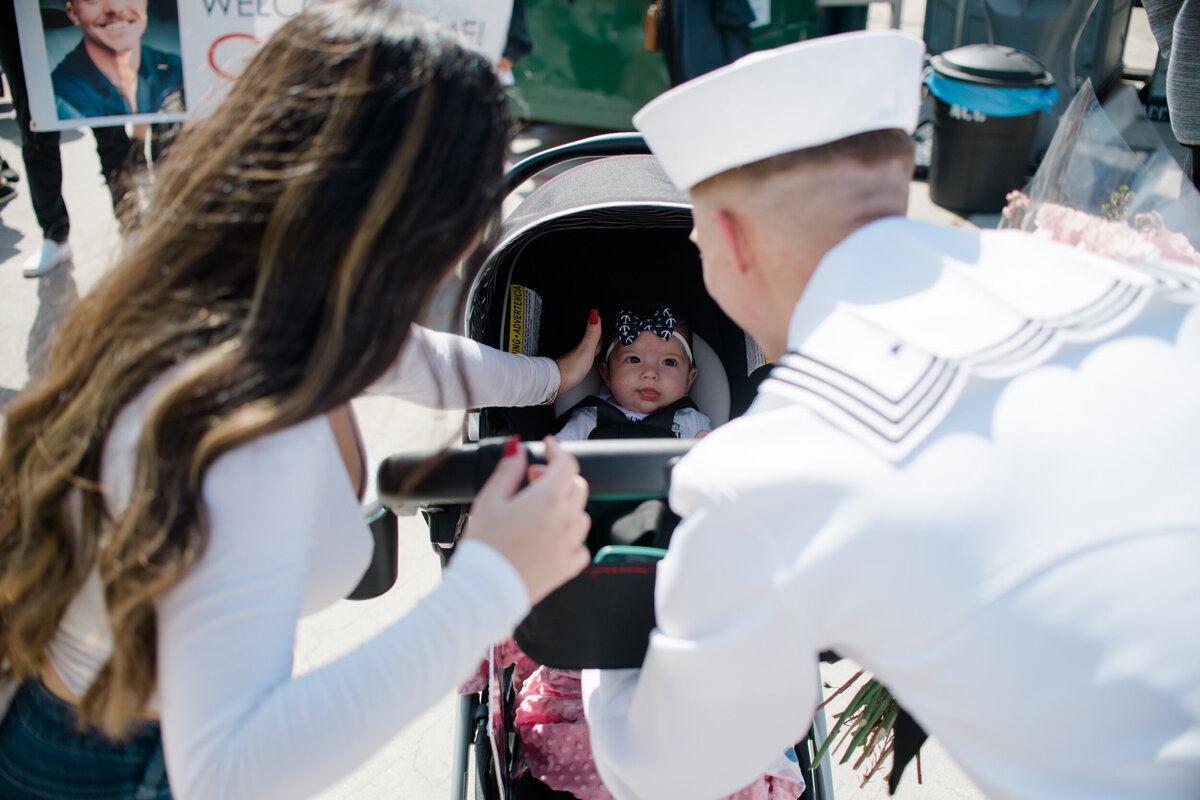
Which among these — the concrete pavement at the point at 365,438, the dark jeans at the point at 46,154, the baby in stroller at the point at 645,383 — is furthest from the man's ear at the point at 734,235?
the dark jeans at the point at 46,154

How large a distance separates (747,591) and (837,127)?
0.61 metres

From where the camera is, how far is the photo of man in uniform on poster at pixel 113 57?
357cm

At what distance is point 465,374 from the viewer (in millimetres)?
1528

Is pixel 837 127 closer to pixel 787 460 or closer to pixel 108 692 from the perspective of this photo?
pixel 787 460

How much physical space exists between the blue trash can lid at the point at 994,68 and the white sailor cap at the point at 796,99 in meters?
4.36

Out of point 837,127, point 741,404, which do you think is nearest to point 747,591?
point 837,127

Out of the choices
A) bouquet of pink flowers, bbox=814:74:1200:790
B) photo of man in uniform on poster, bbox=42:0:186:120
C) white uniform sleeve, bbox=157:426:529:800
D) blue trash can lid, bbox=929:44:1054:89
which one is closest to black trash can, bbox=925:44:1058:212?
blue trash can lid, bbox=929:44:1054:89

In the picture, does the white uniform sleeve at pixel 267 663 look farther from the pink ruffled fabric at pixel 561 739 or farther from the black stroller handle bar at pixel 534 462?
the pink ruffled fabric at pixel 561 739

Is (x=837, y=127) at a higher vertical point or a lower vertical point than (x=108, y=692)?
higher

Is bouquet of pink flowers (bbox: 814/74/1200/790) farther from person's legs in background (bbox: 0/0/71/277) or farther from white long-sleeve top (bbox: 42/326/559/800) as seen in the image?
person's legs in background (bbox: 0/0/71/277)

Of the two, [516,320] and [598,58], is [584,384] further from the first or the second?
[598,58]

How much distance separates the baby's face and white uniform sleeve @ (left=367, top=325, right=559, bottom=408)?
1.38 ft

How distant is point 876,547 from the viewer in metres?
0.88

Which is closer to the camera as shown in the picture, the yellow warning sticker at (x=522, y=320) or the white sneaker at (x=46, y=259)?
the yellow warning sticker at (x=522, y=320)
